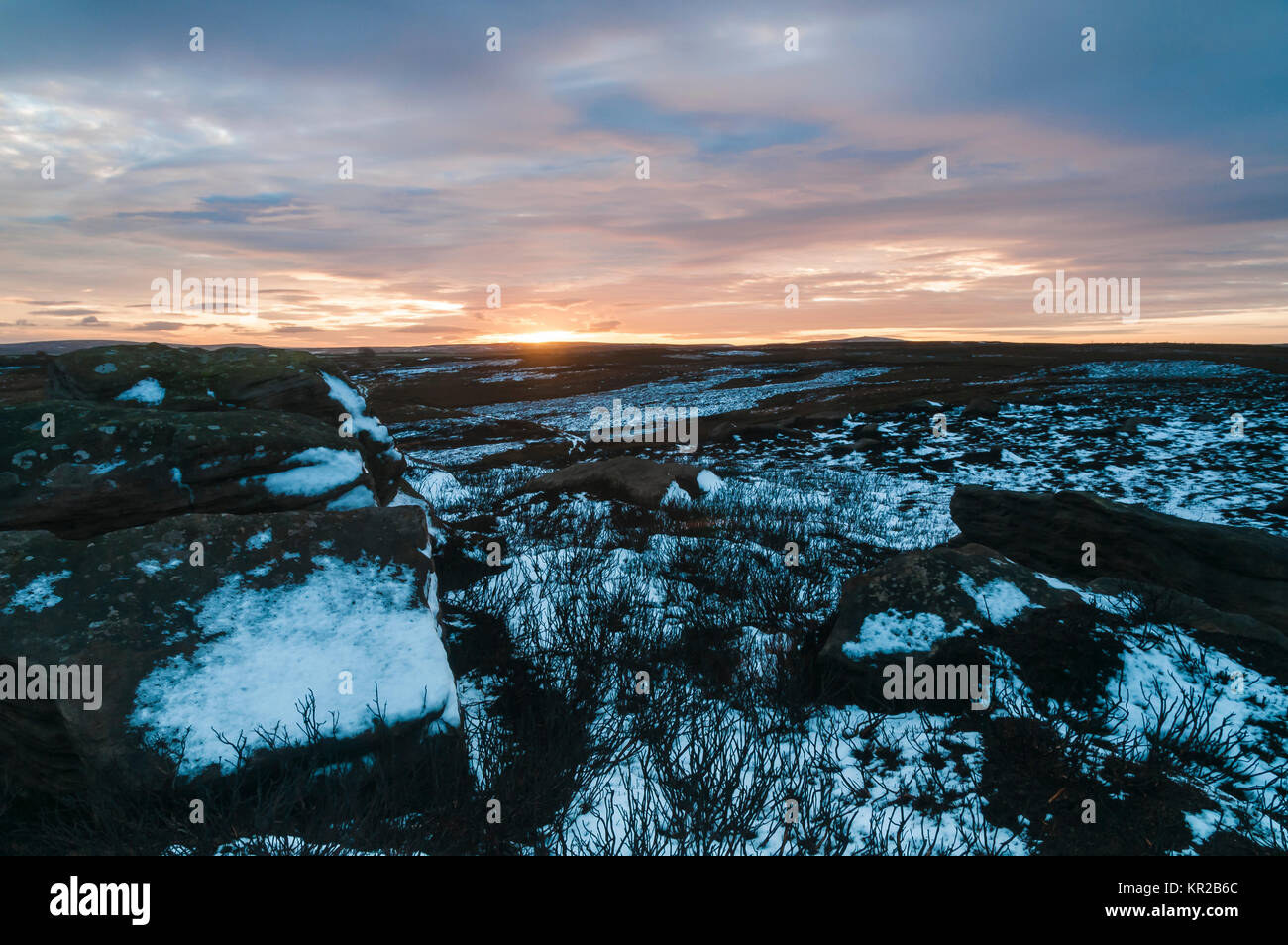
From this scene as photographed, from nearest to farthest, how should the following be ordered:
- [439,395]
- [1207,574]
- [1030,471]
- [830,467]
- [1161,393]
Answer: [1207,574] < [1030,471] < [830,467] < [1161,393] < [439,395]

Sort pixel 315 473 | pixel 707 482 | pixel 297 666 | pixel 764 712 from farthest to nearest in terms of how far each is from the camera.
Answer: pixel 707 482 → pixel 315 473 → pixel 764 712 → pixel 297 666

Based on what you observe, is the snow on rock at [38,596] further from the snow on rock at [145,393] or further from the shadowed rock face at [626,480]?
the shadowed rock face at [626,480]

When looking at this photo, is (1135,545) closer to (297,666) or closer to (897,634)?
(897,634)

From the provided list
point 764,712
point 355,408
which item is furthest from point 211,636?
point 355,408

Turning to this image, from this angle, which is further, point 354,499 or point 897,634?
point 354,499

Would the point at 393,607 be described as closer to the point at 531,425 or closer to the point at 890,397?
the point at 531,425

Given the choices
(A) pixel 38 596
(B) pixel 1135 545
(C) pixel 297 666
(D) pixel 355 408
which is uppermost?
(D) pixel 355 408
